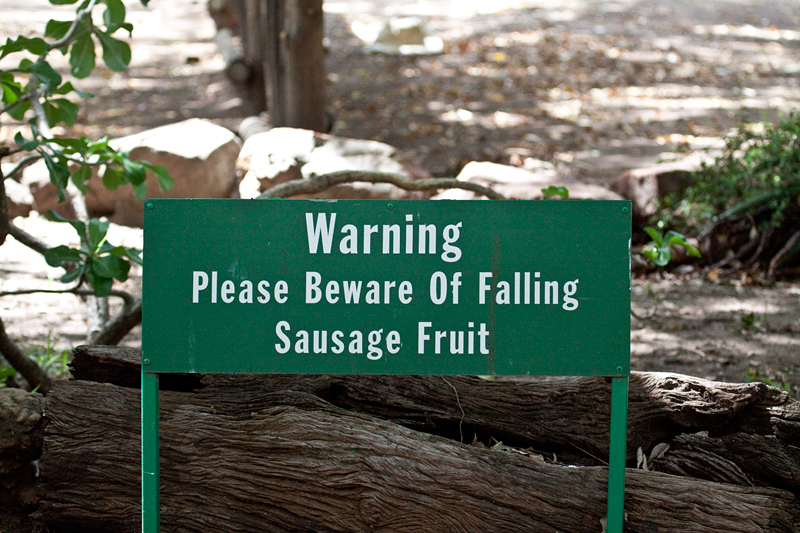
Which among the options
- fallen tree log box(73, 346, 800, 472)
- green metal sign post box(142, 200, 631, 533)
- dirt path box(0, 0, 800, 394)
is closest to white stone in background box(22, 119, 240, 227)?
dirt path box(0, 0, 800, 394)

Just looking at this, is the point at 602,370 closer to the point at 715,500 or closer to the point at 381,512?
the point at 715,500

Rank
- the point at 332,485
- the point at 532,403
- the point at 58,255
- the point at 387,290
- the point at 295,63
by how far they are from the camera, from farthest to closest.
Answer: the point at 295,63 → the point at 58,255 → the point at 532,403 → the point at 332,485 → the point at 387,290

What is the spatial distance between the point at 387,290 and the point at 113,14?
181 centimetres

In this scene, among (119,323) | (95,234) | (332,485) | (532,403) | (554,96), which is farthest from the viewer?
(554,96)

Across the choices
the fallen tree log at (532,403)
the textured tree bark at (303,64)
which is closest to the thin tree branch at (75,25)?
the fallen tree log at (532,403)

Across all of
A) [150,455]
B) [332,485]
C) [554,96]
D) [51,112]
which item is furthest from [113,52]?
[554,96]

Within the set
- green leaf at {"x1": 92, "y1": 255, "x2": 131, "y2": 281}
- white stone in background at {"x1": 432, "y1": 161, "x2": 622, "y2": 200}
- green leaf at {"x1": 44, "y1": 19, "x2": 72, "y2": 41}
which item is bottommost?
green leaf at {"x1": 92, "y1": 255, "x2": 131, "y2": 281}

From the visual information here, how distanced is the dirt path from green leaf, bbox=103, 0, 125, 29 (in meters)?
2.21

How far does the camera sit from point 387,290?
198 centimetres

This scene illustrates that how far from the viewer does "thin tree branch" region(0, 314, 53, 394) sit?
123 inches

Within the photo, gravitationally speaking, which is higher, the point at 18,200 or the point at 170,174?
the point at 170,174

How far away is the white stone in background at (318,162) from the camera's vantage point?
18.1ft

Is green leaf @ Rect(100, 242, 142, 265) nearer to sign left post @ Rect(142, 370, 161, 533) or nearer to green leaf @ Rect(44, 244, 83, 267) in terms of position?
green leaf @ Rect(44, 244, 83, 267)

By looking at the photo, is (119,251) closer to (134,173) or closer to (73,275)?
(73,275)
